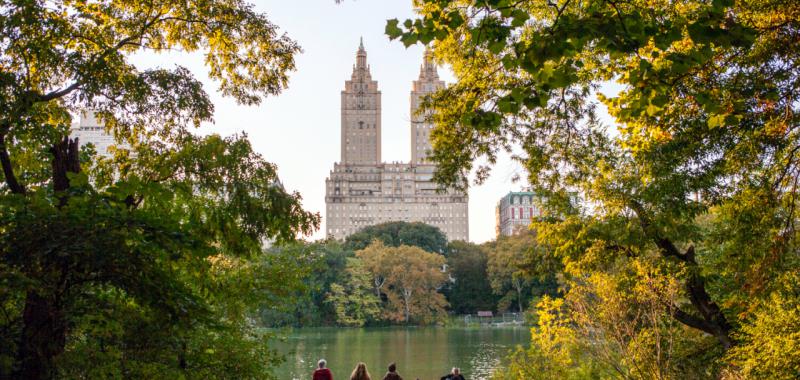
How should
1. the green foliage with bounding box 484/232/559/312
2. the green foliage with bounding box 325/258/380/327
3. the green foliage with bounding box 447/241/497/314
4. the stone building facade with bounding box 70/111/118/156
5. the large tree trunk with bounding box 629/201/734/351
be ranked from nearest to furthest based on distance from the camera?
the stone building facade with bounding box 70/111/118/156
the large tree trunk with bounding box 629/201/734/351
the green foliage with bounding box 325/258/380/327
the green foliage with bounding box 484/232/559/312
the green foliage with bounding box 447/241/497/314

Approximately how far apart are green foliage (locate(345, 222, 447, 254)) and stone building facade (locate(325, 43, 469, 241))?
4308 cm

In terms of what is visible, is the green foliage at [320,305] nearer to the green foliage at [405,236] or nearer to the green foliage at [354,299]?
the green foliage at [354,299]

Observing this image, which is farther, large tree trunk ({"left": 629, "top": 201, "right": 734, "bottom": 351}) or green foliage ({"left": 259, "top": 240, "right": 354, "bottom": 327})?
green foliage ({"left": 259, "top": 240, "right": 354, "bottom": 327})

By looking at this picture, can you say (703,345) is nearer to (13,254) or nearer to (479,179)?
(479,179)

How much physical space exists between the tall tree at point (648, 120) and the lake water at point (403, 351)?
312 inches

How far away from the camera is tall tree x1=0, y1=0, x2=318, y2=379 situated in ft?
14.6

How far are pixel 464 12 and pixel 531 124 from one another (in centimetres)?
165

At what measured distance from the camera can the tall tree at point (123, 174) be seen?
14.6 feet

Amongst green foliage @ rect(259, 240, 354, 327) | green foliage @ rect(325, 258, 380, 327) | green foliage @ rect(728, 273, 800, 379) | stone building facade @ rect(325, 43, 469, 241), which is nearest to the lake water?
green foliage @ rect(259, 240, 354, 327)

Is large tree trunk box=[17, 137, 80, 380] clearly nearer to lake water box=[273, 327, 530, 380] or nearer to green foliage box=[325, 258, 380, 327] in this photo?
lake water box=[273, 327, 530, 380]

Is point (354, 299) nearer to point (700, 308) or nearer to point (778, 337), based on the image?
point (700, 308)

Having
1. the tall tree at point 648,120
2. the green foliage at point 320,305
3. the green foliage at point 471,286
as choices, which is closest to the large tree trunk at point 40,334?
the tall tree at point 648,120

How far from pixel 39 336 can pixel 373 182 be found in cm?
10401

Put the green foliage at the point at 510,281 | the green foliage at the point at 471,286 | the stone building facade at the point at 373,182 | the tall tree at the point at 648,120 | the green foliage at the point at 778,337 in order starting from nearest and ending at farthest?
the tall tree at the point at 648,120, the green foliage at the point at 778,337, the green foliage at the point at 510,281, the green foliage at the point at 471,286, the stone building facade at the point at 373,182
